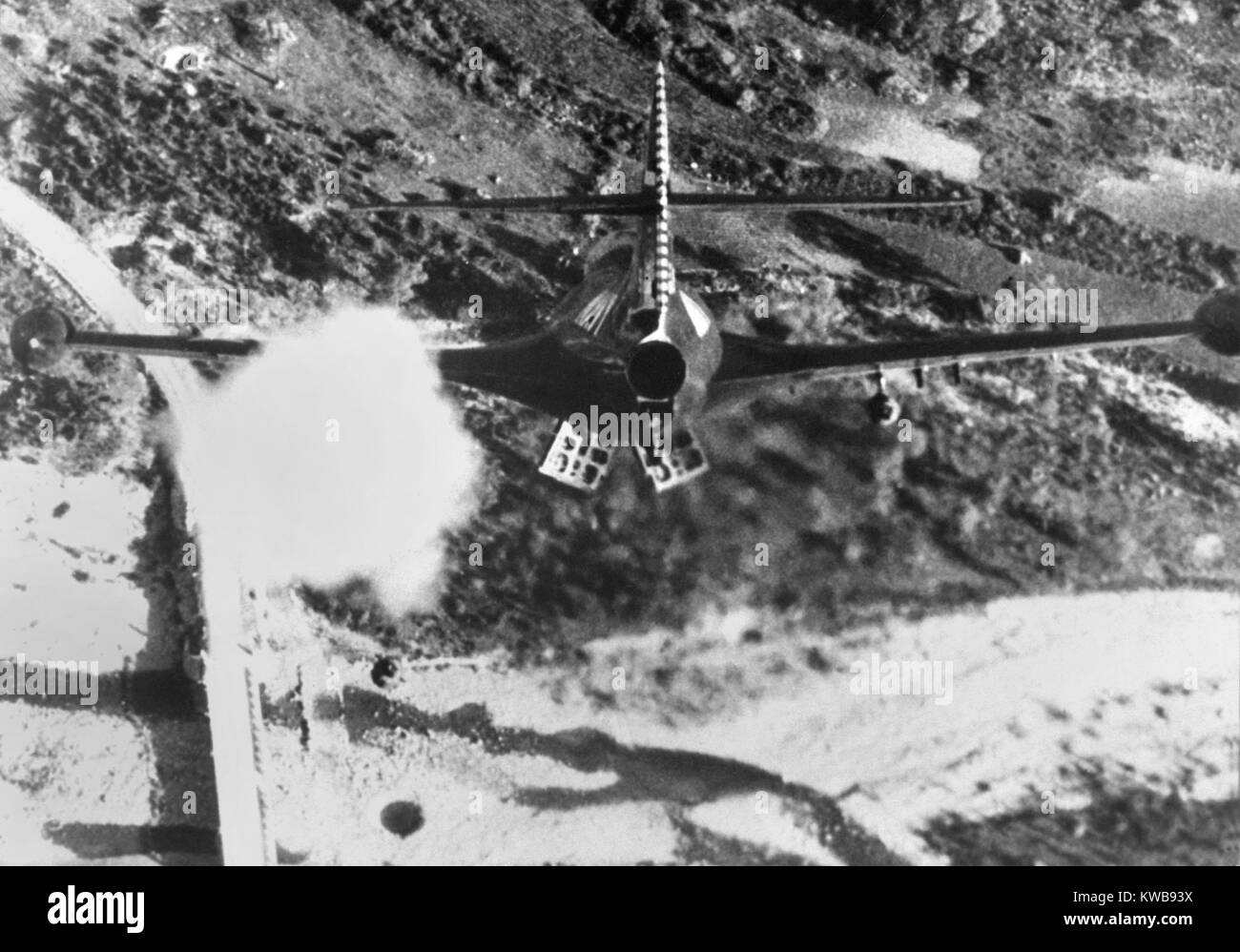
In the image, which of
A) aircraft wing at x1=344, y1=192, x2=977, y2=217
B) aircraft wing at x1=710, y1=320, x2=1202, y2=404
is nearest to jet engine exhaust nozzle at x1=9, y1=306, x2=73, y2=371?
aircraft wing at x1=344, y1=192, x2=977, y2=217

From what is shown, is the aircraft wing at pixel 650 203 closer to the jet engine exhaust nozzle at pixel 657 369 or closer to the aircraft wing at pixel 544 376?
the jet engine exhaust nozzle at pixel 657 369

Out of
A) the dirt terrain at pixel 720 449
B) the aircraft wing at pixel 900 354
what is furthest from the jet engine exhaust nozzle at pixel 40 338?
the aircraft wing at pixel 900 354

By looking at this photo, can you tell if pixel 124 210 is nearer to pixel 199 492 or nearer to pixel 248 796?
pixel 199 492

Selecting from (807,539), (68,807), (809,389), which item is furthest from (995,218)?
(68,807)

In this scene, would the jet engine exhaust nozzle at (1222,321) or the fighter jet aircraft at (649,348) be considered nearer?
the fighter jet aircraft at (649,348)

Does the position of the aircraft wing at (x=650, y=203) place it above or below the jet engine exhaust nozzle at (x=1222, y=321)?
above

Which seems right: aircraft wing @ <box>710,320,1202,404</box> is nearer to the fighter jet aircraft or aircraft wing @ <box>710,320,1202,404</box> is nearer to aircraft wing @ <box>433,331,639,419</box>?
the fighter jet aircraft
